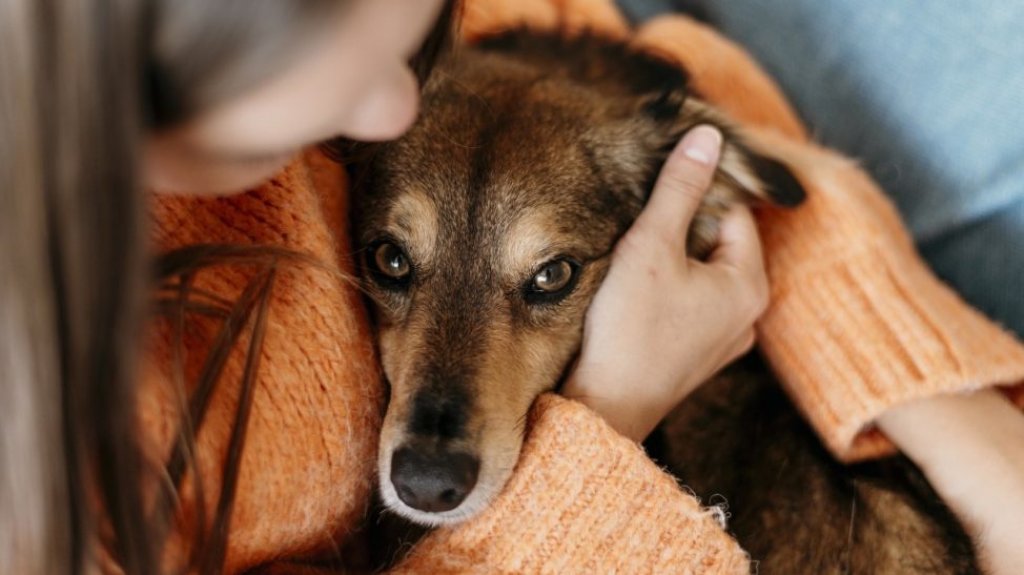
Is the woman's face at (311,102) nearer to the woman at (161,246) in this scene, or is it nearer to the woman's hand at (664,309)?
the woman at (161,246)

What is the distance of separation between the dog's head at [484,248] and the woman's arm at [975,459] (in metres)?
0.43

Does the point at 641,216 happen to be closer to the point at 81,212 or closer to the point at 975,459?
the point at 975,459

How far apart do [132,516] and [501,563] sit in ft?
1.61

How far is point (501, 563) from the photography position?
1057mm

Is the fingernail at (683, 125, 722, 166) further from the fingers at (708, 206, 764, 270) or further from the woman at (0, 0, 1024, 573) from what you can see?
the woman at (0, 0, 1024, 573)

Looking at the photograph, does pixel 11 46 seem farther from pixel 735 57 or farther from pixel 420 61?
pixel 735 57

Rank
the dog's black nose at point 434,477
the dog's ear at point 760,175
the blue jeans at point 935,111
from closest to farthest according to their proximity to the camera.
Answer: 1. the dog's black nose at point 434,477
2. the dog's ear at point 760,175
3. the blue jeans at point 935,111

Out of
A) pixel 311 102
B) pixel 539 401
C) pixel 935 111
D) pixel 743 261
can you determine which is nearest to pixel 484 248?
pixel 539 401

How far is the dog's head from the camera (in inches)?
44.1

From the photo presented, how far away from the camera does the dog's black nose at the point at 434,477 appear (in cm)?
107

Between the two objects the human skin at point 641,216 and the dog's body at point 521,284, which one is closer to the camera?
the human skin at point 641,216

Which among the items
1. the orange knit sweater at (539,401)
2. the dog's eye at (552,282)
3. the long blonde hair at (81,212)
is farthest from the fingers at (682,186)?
the long blonde hair at (81,212)

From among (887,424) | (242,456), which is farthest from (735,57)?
(242,456)

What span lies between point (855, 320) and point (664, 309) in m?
0.33
